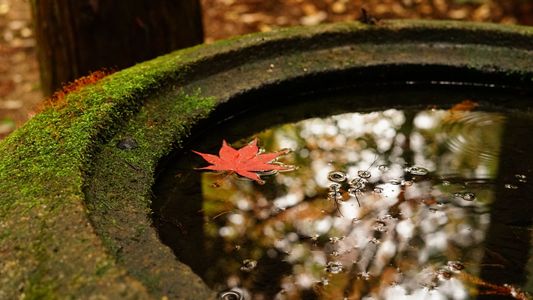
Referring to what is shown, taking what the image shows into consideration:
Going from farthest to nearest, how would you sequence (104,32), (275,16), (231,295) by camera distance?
(275,16) < (104,32) < (231,295)

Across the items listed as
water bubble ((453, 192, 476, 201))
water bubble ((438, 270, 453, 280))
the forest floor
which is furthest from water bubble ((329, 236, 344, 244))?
the forest floor

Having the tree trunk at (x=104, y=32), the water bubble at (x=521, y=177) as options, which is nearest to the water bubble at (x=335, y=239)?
the water bubble at (x=521, y=177)

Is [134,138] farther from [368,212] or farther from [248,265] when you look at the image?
[368,212]

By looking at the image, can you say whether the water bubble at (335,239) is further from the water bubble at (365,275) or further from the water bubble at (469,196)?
the water bubble at (469,196)

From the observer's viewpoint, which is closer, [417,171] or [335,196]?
[335,196]

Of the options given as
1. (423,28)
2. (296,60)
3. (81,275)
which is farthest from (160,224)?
(423,28)

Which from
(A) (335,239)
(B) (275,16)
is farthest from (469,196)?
(B) (275,16)

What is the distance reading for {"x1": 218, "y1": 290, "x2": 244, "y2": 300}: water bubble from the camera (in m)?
1.20

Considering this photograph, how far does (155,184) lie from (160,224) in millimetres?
172

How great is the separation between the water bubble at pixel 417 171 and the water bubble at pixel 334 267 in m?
0.42

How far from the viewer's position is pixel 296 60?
201 cm

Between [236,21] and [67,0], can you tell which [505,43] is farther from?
[236,21]

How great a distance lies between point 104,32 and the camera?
2514 millimetres

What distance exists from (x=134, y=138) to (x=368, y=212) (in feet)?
2.04
